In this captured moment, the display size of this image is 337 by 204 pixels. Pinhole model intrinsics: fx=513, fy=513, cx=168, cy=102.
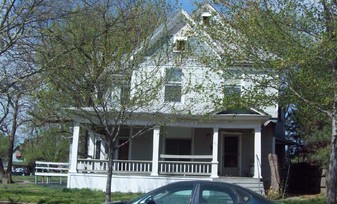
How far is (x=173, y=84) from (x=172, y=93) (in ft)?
2.08

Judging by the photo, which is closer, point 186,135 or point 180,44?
Answer: point 180,44

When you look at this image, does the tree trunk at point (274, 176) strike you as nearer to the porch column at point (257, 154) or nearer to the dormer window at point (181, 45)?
the porch column at point (257, 154)

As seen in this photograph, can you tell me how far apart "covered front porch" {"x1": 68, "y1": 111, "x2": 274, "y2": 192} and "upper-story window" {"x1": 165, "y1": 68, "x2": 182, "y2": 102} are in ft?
12.8

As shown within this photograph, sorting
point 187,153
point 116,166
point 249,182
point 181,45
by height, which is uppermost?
point 181,45

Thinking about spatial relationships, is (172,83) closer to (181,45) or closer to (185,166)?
(181,45)

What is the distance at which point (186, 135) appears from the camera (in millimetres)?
26469

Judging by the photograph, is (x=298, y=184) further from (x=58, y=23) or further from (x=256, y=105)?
(x=58, y=23)

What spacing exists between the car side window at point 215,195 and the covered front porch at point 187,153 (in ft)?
45.7

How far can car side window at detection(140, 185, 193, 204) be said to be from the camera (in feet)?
30.5

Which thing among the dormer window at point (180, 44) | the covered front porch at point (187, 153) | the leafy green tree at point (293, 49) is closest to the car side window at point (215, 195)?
the leafy green tree at point (293, 49)

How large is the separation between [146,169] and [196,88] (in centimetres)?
1002

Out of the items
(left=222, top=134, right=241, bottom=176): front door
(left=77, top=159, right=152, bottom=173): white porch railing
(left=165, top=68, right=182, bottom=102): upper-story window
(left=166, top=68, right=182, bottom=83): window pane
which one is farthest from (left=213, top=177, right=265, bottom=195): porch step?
(left=166, top=68, right=182, bottom=83): window pane

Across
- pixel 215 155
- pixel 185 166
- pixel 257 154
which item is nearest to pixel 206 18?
pixel 215 155

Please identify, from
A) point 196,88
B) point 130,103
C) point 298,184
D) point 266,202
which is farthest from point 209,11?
point 298,184
